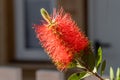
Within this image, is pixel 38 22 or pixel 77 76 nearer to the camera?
pixel 77 76

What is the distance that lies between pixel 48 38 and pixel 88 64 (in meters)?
0.08

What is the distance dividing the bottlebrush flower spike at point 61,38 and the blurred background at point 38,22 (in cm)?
262

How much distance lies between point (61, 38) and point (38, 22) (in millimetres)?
3159

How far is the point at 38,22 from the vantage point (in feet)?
12.3

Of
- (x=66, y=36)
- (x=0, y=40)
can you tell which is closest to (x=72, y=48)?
(x=66, y=36)

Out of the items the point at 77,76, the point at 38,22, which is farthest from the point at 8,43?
the point at 77,76

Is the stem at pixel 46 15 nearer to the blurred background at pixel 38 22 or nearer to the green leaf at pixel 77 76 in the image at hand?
the green leaf at pixel 77 76

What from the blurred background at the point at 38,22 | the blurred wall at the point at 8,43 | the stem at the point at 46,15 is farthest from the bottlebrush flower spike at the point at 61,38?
the blurred wall at the point at 8,43

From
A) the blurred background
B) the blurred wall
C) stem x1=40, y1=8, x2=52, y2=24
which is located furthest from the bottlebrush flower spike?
the blurred wall

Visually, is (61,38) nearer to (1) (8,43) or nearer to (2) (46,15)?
(2) (46,15)

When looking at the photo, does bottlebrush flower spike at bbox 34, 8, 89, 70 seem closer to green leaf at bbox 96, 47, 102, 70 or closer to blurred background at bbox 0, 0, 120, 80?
green leaf at bbox 96, 47, 102, 70

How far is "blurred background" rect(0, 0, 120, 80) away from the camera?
3341mm

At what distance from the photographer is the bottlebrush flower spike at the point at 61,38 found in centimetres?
60

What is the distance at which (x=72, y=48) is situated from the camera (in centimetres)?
60
